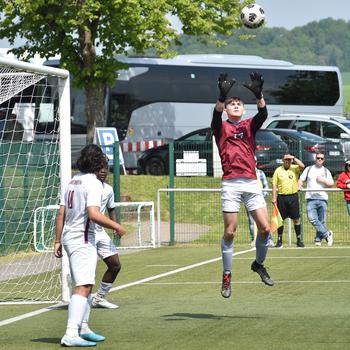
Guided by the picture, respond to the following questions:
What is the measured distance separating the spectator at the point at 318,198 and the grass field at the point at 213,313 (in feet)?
18.4

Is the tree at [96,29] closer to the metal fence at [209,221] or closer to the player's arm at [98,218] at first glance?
the metal fence at [209,221]

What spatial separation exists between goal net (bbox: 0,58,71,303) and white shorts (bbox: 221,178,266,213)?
2395 millimetres

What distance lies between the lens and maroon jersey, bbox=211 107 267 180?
11.9 m

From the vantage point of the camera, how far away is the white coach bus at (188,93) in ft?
148

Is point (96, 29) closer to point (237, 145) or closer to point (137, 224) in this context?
point (137, 224)

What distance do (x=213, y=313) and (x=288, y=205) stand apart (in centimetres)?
1177

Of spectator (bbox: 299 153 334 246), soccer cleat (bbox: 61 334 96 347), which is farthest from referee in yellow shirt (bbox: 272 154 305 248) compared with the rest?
soccer cleat (bbox: 61 334 96 347)

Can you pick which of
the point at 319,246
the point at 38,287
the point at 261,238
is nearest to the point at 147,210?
the point at 319,246

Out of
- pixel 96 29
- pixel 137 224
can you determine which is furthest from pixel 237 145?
pixel 96 29

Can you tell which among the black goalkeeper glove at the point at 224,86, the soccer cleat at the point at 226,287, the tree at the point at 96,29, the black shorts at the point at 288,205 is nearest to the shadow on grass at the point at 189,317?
the soccer cleat at the point at 226,287

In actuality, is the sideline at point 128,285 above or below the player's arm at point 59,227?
below

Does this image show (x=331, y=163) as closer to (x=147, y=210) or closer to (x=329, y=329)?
(x=147, y=210)

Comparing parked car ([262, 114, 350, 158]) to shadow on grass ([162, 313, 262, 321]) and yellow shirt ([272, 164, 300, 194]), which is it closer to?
yellow shirt ([272, 164, 300, 194])

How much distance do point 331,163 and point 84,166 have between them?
64.1ft
